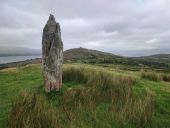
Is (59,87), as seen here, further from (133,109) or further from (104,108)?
(133,109)

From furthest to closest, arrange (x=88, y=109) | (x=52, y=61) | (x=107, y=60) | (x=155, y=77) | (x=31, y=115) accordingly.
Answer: (x=107, y=60), (x=155, y=77), (x=52, y=61), (x=88, y=109), (x=31, y=115)

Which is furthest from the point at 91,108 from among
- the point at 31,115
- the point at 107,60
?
the point at 107,60

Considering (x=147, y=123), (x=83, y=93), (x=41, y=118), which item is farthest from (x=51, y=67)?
(x=147, y=123)

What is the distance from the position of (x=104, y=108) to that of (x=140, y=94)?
8.37 ft

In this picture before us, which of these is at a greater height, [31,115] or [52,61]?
[52,61]

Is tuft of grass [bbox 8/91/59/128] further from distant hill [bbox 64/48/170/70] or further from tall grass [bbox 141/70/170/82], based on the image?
distant hill [bbox 64/48/170/70]

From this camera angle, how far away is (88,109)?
10094 mm

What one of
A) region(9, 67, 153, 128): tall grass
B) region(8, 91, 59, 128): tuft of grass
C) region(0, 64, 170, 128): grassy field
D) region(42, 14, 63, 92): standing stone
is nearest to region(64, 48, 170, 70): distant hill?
region(42, 14, 63, 92): standing stone

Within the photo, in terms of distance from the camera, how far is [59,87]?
484 inches

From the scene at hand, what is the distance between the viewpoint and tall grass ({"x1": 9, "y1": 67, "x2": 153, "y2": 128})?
8320mm

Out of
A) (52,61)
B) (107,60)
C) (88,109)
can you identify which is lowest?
(107,60)

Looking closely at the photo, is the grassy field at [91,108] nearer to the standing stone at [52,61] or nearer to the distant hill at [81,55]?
the standing stone at [52,61]

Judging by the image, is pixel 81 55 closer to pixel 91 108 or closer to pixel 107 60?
pixel 107 60

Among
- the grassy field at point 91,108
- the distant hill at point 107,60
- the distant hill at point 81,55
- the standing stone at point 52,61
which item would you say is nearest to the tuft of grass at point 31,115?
the grassy field at point 91,108
